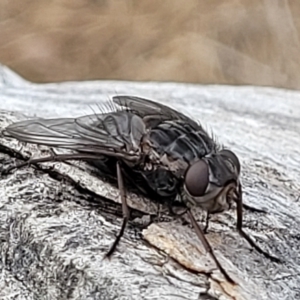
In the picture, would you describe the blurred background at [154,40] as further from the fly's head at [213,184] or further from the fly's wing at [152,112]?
the fly's head at [213,184]

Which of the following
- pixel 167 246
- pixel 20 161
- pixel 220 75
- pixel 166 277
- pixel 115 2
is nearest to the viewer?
pixel 166 277

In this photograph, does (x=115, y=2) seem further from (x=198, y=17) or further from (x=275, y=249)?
(x=275, y=249)

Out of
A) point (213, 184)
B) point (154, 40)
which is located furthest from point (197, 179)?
point (154, 40)

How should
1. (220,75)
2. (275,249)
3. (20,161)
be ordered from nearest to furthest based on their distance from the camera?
(275,249)
(20,161)
(220,75)

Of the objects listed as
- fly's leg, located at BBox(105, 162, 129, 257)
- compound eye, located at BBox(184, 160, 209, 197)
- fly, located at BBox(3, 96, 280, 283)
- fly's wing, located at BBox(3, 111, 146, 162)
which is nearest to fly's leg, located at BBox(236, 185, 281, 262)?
fly, located at BBox(3, 96, 280, 283)

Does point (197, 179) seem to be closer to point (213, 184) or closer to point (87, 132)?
point (213, 184)

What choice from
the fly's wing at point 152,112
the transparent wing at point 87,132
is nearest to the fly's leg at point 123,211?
the transparent wing at point 87,132

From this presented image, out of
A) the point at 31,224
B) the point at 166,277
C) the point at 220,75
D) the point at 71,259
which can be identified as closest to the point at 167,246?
the point at 166,277
